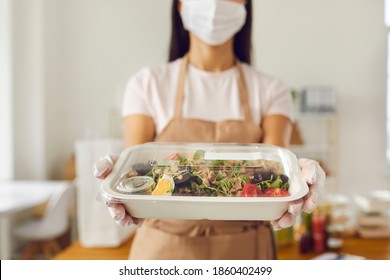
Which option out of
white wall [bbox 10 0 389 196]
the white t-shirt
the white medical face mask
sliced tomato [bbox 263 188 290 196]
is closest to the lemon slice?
sliced tomato [bbox 263 188 290 196]

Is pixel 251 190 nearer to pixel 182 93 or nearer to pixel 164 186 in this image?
pixel 164 186

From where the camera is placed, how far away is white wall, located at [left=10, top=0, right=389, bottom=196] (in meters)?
0.99

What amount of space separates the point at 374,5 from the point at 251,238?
0.57 m

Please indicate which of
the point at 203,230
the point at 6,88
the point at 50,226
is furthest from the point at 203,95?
the point at 50,226

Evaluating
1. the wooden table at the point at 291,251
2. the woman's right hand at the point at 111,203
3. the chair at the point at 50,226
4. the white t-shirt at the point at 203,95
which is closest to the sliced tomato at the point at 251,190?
the woman's right hand at the point at 111,203

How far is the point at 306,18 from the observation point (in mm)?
1031

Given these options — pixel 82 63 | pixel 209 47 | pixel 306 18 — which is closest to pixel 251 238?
pixel 209 47

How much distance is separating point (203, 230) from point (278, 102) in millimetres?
292

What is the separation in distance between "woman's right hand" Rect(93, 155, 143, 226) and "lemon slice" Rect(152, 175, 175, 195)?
5cm

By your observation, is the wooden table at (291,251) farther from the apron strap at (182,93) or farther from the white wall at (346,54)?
the apron strap at (182,93)

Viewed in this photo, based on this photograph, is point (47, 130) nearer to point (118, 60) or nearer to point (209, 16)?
point (118, 60)

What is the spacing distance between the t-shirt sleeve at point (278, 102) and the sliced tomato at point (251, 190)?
280mm

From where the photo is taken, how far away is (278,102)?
83 centimetres
